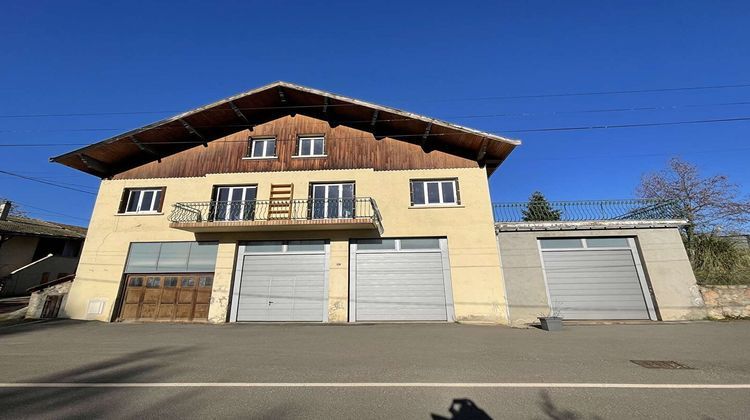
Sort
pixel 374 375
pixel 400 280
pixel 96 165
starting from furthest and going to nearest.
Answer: pixel 96 165 → pixel 400 280 → pixel 374 375

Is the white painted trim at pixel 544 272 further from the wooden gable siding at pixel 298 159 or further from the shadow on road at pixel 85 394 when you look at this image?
the shadow on road at pixel 85 394

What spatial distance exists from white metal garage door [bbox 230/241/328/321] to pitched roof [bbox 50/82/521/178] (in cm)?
660

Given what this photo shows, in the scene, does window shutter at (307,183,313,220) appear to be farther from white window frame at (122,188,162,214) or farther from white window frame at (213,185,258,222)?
white window frame at (122,188,162,214)

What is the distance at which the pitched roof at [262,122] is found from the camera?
14133 millimetres

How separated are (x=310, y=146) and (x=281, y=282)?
22.1 ft

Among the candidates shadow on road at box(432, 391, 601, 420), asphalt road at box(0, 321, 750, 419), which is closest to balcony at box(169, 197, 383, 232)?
asphalt road at box(0, 321, 750, 419)

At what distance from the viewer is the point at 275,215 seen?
13.7 m

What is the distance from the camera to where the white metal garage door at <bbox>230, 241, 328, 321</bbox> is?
12594mm

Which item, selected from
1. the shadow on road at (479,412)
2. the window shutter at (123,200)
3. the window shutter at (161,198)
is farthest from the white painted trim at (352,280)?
the window shutter at (123,200)

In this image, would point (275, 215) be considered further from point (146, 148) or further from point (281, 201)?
point (146, 148)

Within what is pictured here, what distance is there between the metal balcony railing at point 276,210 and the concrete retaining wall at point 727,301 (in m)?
12.9

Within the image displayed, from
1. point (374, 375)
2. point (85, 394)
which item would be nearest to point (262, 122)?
point (85, 394)

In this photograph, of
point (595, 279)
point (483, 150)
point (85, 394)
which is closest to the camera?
point (85, 394)

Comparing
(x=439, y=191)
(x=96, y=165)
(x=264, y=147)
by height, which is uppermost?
(x=264, y=147)
